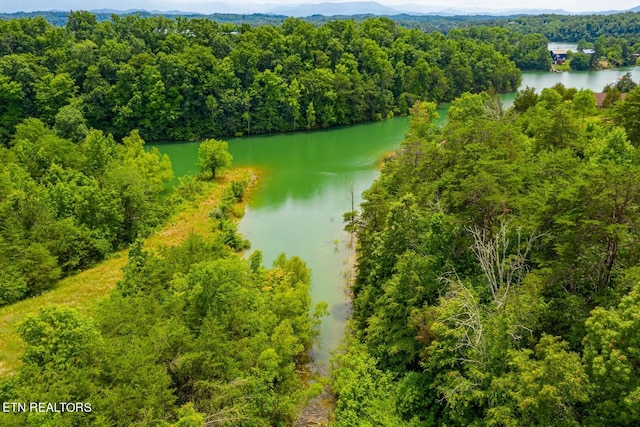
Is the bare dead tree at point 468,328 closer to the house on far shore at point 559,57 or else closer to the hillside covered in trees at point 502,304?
the hillside covered in trees at point 502,304

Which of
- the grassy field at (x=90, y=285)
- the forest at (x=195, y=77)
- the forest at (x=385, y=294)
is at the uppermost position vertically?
the forest at (x=195, y=77)

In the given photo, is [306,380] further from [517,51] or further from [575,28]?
[575,28]

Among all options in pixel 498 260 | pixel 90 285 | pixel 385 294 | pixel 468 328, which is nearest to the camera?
pixel 468 328

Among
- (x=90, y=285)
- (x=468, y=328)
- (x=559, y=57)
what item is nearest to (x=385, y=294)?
(x=468, y=328)

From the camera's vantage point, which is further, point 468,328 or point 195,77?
point 195,77

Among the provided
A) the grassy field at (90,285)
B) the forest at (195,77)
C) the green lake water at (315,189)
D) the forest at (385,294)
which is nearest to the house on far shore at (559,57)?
the forest at (195,77)

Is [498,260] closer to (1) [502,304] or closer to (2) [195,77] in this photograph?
(1) [502,304]
